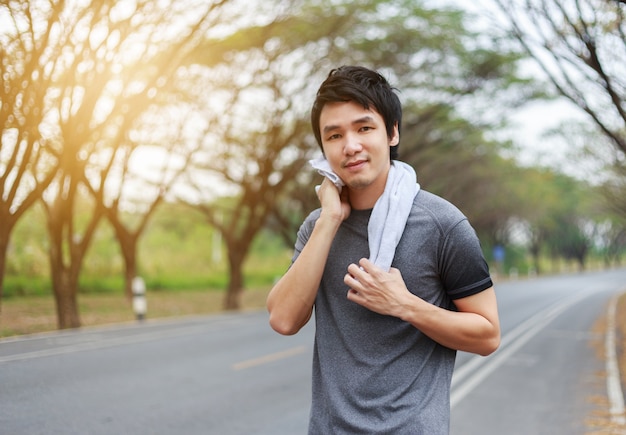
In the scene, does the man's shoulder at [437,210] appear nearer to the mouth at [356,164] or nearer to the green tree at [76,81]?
the mouth at [356,164]

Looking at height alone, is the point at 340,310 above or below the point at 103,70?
below

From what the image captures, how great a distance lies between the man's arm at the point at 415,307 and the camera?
198cm

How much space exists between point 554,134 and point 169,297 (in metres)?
18.6

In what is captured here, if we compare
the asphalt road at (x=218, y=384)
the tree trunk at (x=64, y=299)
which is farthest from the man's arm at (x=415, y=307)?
the tree trunk at (x=64, y=299)

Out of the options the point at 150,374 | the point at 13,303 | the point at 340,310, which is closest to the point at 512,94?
the point at 13,303

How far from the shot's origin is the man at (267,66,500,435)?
202 cm

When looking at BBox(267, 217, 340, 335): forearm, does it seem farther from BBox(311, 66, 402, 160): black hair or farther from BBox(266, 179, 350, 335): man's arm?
BBox(311, 66, 402, 160): black hair

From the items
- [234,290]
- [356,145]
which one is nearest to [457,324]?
[356,145]

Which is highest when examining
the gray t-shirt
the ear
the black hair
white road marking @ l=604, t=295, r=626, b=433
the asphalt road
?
the black hair

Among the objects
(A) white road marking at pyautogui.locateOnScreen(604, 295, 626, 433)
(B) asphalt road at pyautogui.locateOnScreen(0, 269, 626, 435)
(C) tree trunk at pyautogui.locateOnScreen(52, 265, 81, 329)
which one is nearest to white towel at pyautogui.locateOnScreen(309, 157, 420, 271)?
(B) asphalt road at pyautogui.locateOnScreen(0, 269, 626, 435)

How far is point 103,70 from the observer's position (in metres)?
14.4

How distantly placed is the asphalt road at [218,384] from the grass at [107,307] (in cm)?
64

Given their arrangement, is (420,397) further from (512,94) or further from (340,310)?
(512,94)

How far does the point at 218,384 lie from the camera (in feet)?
29.7
